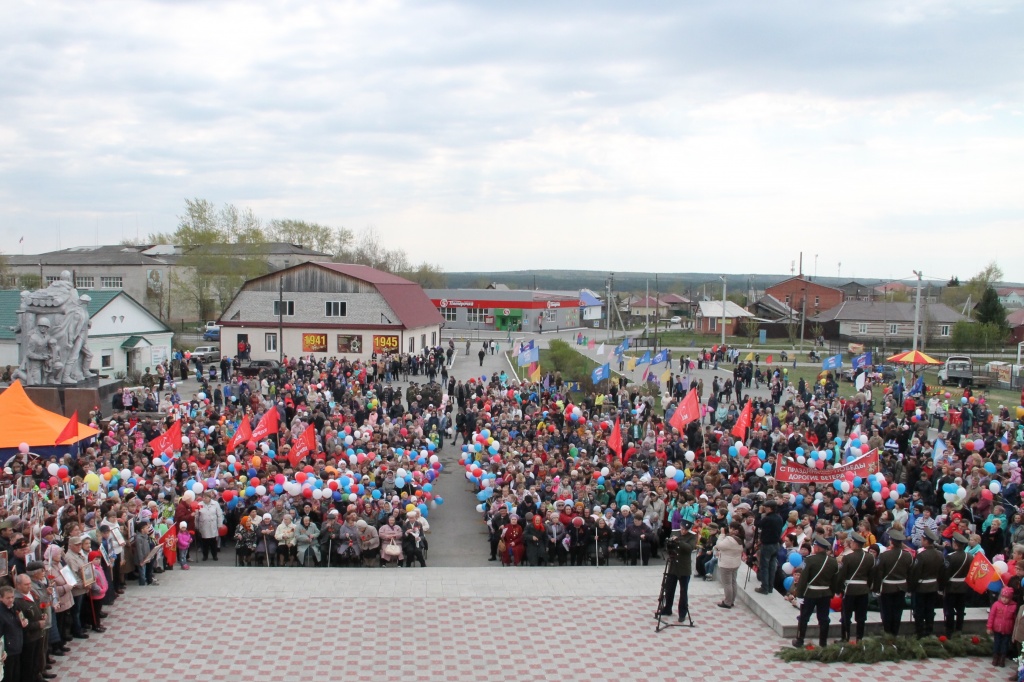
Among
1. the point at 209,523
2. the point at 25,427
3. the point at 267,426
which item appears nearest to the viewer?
the point at 209,523

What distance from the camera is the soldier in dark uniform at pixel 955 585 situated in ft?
35.8

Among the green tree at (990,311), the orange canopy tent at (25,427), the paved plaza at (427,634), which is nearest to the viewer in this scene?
the paved plaza at (427,634)

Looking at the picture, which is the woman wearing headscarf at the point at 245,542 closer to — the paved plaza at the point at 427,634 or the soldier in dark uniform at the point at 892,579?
the paved plaza at the point at 427,634

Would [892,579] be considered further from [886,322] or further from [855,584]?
[886,322]

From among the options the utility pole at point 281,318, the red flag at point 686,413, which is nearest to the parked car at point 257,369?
the utility pole at point 281,318

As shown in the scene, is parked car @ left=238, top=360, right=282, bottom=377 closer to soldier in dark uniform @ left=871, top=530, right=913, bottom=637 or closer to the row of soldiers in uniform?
the row of soldiers in uniform

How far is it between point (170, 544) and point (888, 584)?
1009cm

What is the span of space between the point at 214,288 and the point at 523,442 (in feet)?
208

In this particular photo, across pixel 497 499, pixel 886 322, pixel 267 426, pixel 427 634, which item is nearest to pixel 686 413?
pixel 497 499

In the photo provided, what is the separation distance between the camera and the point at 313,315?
4656cm

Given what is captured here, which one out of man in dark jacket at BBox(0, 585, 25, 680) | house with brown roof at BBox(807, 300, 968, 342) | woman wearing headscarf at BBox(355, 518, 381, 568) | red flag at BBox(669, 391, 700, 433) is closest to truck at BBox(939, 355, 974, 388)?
red flag at BBox(669, 391, 700, 433)

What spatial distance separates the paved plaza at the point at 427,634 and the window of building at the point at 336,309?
33444 millimetres

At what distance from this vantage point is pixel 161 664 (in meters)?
9.95

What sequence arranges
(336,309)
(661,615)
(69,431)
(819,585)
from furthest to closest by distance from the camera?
(336,309) < (69,431) < (661,615) < (819,585)
